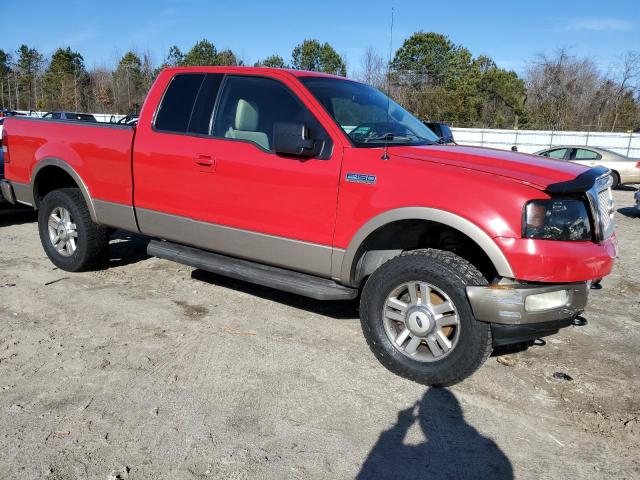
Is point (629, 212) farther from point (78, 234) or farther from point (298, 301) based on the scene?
point (78, 234)

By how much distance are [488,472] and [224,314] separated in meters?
2.67

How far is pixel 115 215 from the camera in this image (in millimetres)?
5086

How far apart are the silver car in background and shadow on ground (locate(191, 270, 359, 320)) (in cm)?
1380

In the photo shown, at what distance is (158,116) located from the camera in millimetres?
4754

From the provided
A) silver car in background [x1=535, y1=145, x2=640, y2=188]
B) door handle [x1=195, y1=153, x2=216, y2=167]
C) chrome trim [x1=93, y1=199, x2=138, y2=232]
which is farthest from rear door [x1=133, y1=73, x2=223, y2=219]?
silver car in background [x1=535, y1=145, x2=640, y2=188]

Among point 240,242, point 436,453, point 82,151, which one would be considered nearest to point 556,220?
point 436,453

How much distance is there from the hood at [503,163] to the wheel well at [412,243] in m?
0.46

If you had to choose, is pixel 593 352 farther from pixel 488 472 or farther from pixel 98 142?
pixel 98 142

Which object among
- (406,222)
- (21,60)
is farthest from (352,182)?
→ (21,60)

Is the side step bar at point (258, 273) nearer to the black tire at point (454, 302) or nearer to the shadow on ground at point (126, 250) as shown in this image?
the black tire at point (454, 302)

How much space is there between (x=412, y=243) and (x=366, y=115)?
1.10 meters

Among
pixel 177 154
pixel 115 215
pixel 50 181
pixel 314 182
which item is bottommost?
pixel 115 215

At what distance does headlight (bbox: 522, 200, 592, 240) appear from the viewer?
3.11 m

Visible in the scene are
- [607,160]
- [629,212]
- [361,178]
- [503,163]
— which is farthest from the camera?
[607,160]
